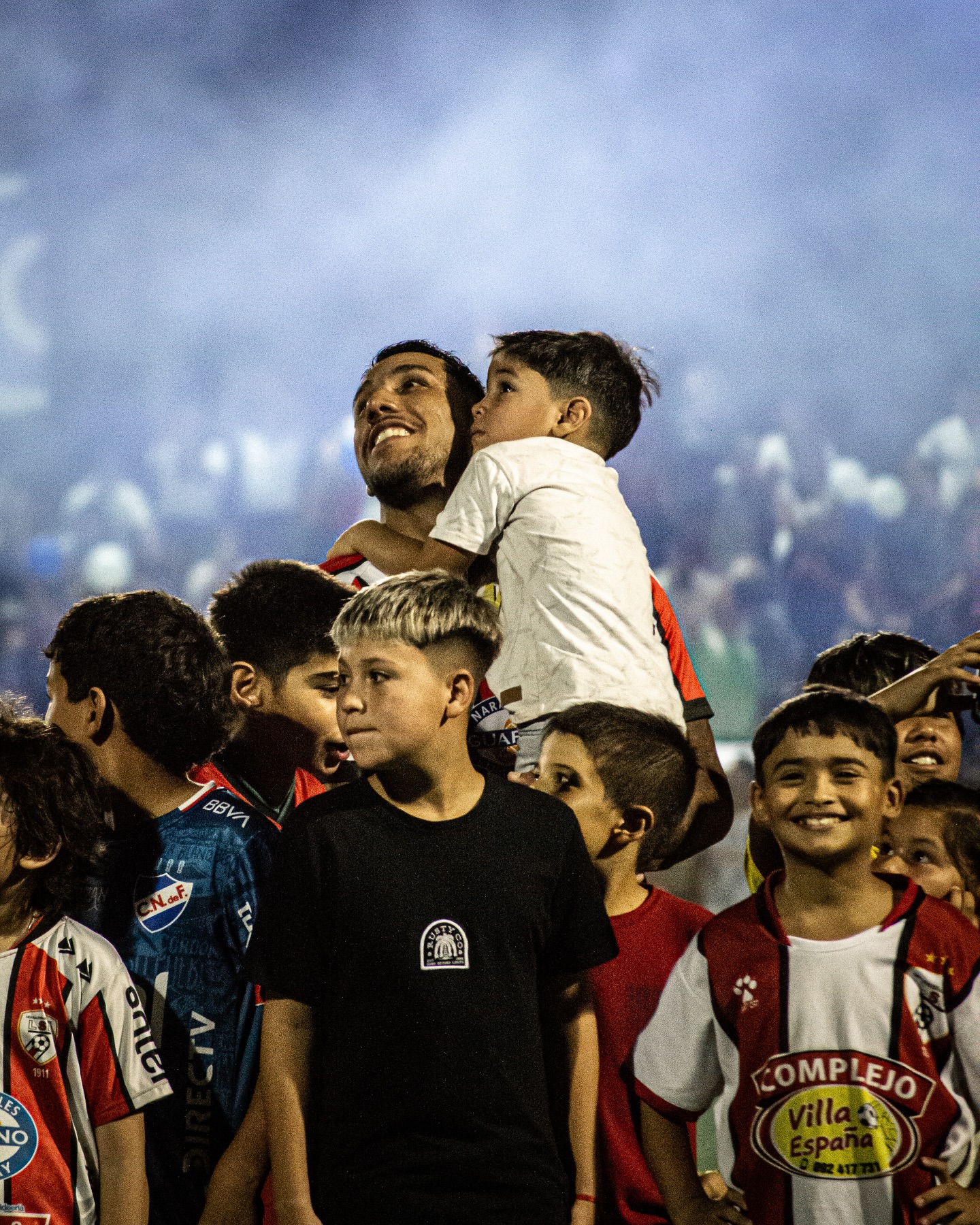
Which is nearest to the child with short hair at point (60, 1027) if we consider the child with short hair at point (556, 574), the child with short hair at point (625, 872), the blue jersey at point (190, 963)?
the blue jersey at point (190, 963)

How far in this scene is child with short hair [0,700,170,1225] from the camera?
190cm

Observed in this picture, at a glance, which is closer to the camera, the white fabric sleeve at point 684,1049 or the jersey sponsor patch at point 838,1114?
the jersey sponsor patch at point 838,1114

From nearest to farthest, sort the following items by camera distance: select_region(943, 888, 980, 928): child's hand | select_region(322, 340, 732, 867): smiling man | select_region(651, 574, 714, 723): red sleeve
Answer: select_region(943, 888, 980, 928): child's hand → select_region(651, 574, 714, 723): red sleeve → select_region(322, 340, 732, 867): smiling man

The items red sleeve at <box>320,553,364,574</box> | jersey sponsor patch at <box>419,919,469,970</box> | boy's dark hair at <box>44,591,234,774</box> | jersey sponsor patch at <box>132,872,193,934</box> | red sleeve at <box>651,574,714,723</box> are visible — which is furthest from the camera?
red sleeve at <box>320,553,364,574</box>

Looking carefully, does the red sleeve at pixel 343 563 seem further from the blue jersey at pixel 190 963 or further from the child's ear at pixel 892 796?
the child's ear at pixel 892 796

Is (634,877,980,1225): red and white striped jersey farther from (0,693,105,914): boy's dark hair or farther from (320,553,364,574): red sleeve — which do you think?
(320,553,364,574): red sleeve

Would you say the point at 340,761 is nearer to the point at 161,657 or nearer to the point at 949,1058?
the point at 161,657

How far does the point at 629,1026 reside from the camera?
214 centimetres

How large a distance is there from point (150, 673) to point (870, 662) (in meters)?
1.67

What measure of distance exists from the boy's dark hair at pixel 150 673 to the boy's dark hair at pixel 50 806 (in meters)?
0.18

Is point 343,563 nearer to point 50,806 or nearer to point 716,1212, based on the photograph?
point 50,806

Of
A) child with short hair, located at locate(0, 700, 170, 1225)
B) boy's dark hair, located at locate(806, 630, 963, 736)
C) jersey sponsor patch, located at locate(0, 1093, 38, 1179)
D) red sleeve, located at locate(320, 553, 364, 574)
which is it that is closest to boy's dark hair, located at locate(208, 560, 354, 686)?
red sleeve, located at locate(320, 553, 364, 574)

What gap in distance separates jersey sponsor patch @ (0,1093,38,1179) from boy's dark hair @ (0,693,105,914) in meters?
0.29

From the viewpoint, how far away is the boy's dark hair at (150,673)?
2283 mm
